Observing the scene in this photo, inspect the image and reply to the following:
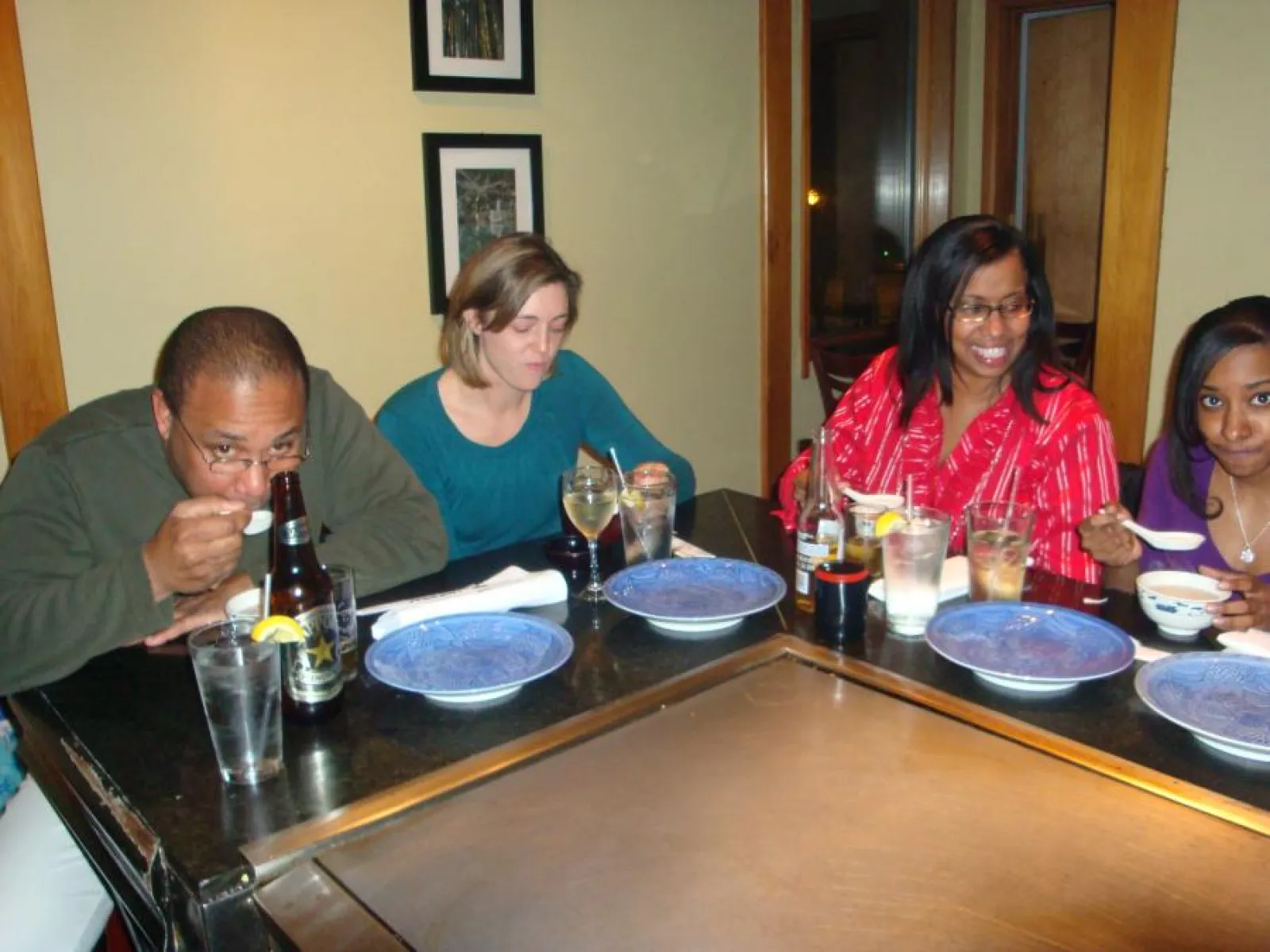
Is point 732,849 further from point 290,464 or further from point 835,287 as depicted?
point 835,287

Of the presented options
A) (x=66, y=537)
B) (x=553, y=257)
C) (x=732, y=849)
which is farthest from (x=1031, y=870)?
(x=553, y=257)

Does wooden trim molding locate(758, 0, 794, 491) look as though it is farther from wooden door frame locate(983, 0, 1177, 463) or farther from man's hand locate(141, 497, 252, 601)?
man's hand locate(141, 497, 252, 601)

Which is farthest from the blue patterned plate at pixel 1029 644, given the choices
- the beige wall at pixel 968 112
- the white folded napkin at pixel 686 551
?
the beige wall at pixel 968 112

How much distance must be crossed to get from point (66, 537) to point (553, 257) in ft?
3.67

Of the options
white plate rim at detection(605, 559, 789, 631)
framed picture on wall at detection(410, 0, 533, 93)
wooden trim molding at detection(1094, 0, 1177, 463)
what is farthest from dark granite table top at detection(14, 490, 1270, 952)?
wooden trim molding at detection(1094, 0, 1177, 463)

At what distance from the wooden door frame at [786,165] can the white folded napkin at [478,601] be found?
2.59 m

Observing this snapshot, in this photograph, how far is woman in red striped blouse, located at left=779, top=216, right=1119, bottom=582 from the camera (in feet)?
6.77

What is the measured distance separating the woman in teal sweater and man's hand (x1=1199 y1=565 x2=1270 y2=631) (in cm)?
103

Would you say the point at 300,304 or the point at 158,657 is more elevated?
the point at 300,304

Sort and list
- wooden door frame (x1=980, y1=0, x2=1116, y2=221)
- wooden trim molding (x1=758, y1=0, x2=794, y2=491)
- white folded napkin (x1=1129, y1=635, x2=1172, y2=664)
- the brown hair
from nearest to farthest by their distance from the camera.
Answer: white folded napkin (x1=1129, y1=635, x2=1172, y2=664) < the brown hair < wooden trim molding (x1=758, y1=0, x2=794, y2=491) < wooden door frame (x1=980, y1=0, x2=1116, y2=221)

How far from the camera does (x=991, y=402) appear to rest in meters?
2.24

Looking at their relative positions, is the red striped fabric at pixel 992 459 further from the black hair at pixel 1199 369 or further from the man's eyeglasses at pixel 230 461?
the man's eyeglasses at pixel 230 461

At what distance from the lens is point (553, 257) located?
2.28 m

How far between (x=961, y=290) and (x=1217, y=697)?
1114 millimetres
